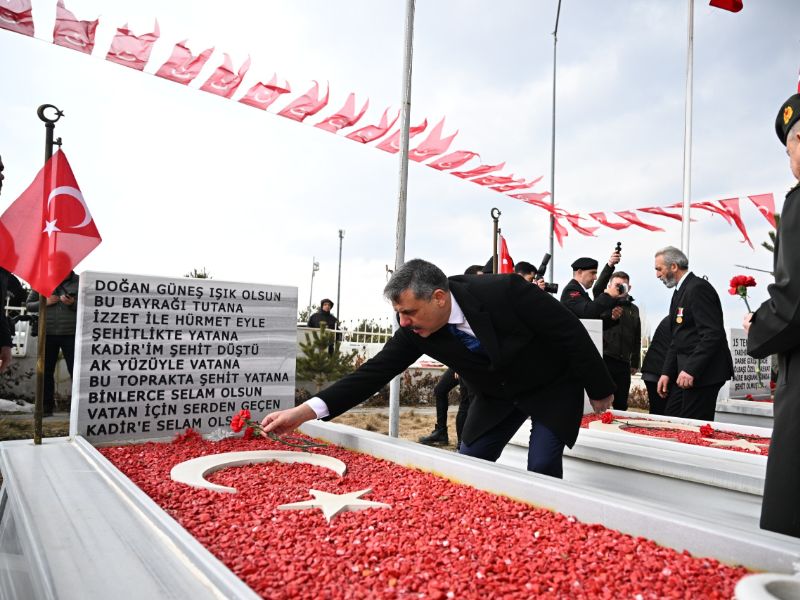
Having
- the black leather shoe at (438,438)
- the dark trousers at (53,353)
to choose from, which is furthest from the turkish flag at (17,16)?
the black leather shoe at (438,438)

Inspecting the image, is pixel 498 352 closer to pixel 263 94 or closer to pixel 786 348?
pixel 786 348

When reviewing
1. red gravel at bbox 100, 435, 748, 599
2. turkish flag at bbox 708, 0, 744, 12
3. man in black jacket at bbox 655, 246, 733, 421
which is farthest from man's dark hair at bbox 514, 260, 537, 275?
turkish flag at bbox 708, 0, 744, 12

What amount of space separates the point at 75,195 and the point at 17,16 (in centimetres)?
276

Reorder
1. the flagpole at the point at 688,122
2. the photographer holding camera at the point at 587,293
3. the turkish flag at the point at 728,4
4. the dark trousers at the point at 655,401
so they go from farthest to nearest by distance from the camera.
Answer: the turkish flag at the point at 728,4 → the flagpole at the point at 688,122 → the dark trousers at the point at 655,401 → the photographer holding camera at the point at 587,293

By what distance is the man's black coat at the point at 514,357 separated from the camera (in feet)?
8.16

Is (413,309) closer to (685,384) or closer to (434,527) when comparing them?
(434,527)

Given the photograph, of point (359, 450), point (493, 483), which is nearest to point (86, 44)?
point (359, 450)

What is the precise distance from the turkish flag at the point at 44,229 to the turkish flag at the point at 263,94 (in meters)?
2.99

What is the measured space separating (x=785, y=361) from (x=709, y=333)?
2907mm

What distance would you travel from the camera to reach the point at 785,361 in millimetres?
1545

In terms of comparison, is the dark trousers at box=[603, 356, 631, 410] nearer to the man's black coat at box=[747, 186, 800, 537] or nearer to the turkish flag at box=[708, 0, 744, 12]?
the man's black coat at box=[747, 186, 800, 537]

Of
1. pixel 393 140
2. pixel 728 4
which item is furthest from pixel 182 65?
pixel 728 4

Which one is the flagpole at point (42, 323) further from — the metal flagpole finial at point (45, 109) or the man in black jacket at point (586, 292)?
the man in black jacket at point (586, 292)

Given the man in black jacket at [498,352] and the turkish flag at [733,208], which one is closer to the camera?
the man in black jacket at [498,352]
